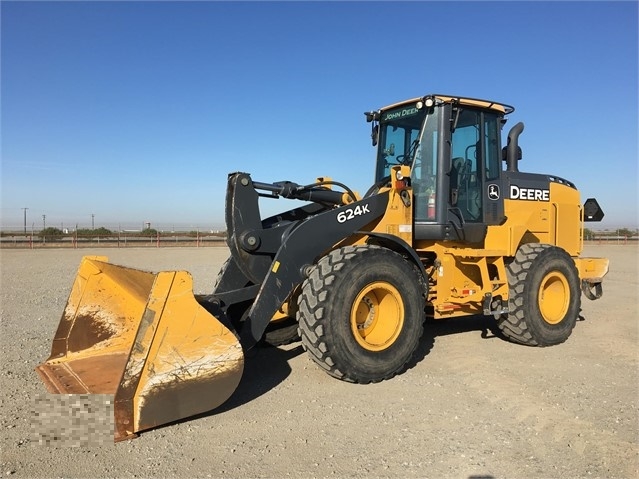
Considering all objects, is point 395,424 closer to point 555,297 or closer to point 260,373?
point 260,373

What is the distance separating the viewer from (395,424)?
13.2 ft

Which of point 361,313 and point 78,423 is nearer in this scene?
point 78,423

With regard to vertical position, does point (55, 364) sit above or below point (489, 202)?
below

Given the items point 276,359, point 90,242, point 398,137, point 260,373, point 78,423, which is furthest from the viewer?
point 90,242

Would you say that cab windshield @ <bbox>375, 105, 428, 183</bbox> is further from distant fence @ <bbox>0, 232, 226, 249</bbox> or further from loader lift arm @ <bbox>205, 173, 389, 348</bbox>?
distant fence @ <bbox>0, 232, 226, 249</bbox>


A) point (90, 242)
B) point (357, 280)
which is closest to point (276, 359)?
point (357, 280)

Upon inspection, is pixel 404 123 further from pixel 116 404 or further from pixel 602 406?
pixel 116 404

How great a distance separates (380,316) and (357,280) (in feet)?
2.24

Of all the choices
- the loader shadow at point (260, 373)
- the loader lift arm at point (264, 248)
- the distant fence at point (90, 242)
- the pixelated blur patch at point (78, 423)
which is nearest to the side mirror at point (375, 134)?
the loader lift arm at point (264, 248)

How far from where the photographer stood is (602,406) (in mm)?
4500

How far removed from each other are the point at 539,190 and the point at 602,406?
145 inches

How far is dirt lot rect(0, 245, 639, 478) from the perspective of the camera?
3.31 metres

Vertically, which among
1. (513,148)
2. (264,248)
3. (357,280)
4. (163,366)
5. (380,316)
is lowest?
(163,366)

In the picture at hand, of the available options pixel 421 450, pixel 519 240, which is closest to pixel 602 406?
pixel 421 450
